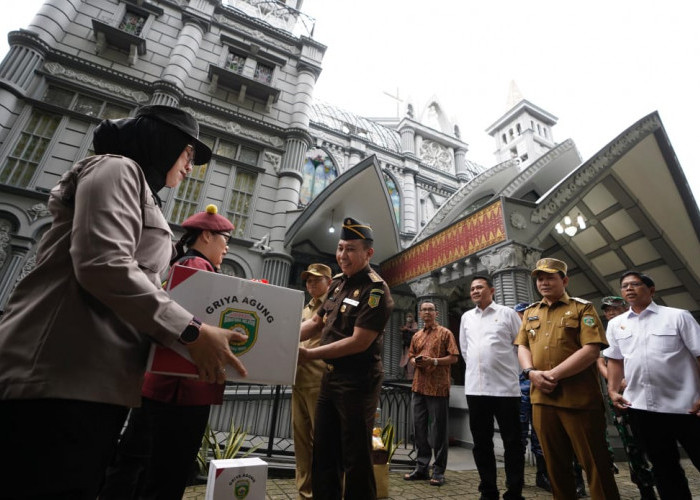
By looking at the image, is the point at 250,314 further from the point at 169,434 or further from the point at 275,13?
the point at 275,13

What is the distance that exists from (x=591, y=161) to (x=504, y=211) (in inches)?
117

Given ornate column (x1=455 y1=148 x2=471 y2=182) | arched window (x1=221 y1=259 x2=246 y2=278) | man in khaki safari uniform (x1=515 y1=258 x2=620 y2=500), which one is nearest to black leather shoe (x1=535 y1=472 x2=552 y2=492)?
man in khaki safari uniform (x1=515 y1=258 x2=620 y2=500)

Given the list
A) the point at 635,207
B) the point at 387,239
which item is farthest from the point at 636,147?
the point at 387,239

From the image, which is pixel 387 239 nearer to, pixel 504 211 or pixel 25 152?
pixel 504 211

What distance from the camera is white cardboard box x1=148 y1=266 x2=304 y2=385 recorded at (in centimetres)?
136

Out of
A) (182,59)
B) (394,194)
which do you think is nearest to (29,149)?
(182,59)

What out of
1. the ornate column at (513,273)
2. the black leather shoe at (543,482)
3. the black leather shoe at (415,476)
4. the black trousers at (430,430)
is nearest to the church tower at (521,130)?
the ornate column at (513,273)

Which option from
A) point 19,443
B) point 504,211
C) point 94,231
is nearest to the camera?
point 19,443

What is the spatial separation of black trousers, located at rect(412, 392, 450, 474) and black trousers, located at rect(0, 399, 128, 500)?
161 inches

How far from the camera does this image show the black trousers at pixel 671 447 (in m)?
2.68

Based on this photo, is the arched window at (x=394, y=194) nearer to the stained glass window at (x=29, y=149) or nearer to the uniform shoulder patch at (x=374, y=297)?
the stained glass window at (x=29, y=149)

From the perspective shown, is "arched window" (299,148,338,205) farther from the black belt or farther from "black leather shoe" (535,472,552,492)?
the black belt

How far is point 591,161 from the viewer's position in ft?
24.7

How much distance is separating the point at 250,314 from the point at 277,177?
29.9 ft
